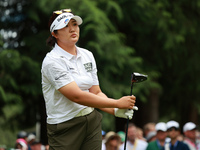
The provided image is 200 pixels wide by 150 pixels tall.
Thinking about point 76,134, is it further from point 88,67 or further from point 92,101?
point 88,67

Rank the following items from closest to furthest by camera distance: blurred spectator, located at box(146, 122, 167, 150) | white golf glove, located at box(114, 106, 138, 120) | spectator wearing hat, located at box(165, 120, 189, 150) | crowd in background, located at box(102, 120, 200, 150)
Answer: white golf glove, located at box(114, 106, 138, 120) < spectator wearing hat, located at box(165, 120, 189, 150) < crowd in background, located at box(102, 120, 200, 150) < blurred spectator, located at box(146, 122, 167, 150)

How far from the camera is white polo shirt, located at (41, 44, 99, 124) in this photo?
3.76 m

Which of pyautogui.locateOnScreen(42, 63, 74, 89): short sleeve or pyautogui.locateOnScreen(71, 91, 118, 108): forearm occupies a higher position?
pyautogui.locateOnScreen(42, 63, 74, 89): short sleeve

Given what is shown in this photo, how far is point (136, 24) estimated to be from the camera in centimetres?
1455

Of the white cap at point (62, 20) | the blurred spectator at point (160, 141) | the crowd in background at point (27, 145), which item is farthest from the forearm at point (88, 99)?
the crowd in background at point (27, 145)

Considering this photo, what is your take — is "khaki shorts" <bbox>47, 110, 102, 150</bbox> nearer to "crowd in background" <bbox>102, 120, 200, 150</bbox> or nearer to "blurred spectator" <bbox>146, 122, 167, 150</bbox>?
"crowd in background" <bbox>102, 120, 200, 150</bbox>

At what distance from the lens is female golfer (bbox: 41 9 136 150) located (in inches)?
146

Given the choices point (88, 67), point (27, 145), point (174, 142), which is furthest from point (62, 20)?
point (27, 145)

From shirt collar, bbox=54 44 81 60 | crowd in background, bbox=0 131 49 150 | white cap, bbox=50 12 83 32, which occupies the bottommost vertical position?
crowd in background, bbox=0 131 49 150

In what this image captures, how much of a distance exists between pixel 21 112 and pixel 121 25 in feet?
14.5

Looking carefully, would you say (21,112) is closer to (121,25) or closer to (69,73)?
(121,25)

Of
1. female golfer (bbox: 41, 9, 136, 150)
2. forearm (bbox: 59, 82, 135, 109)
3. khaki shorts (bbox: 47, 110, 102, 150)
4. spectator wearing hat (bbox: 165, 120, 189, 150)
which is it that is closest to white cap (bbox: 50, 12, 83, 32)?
female golfer (bbox: 41, 9, 136, 150)

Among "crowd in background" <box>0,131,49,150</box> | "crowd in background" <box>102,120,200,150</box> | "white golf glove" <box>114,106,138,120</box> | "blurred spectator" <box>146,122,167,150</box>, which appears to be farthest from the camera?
"crowd in background" <box>0,131,49,150</box>

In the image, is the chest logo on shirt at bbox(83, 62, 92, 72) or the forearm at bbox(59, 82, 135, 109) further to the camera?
the chest logo on shirt at bbox(83, 62, 92, 72)
